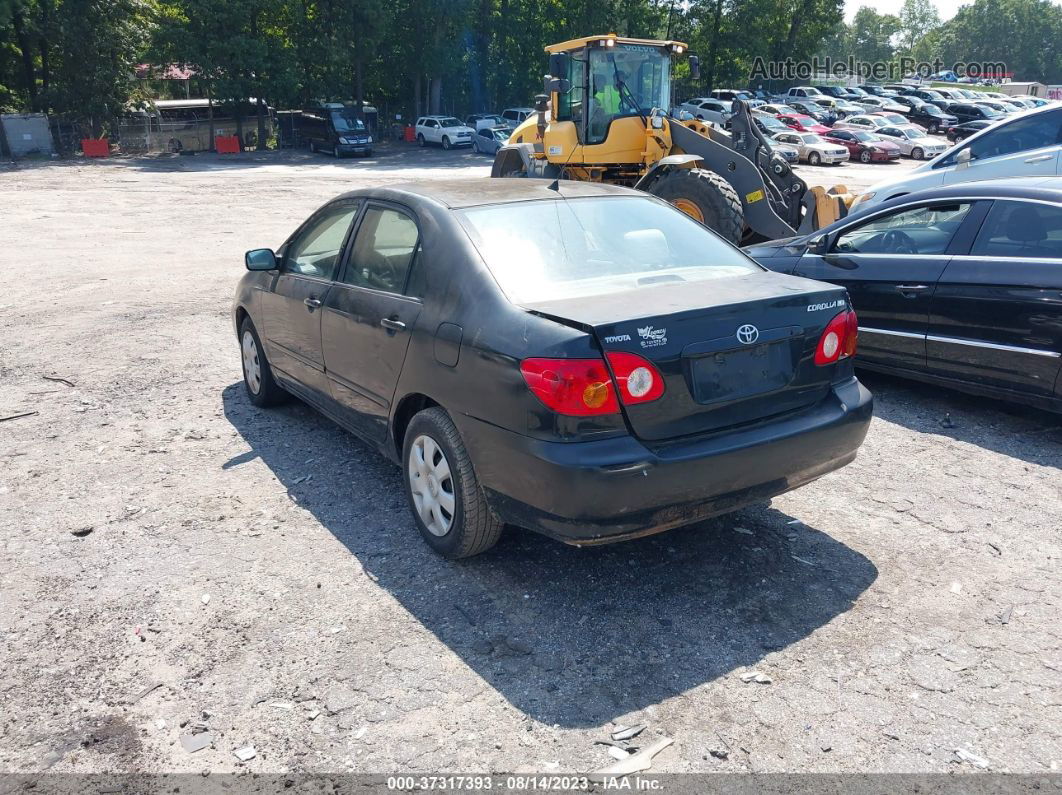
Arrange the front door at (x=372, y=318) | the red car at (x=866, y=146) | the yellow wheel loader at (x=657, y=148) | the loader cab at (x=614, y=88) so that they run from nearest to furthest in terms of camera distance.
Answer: the front door at (x=372, y=318) < the yellow wheel loader at (x=657, y=148) < the loader cab at (x=614, y=88) < the red car at (x=866, y=146)

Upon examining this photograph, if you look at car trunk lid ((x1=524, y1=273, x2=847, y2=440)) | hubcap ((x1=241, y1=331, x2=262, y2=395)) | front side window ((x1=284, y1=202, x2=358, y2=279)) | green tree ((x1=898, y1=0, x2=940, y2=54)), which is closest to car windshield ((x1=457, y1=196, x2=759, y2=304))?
car trunk lid ((x1=524, y1=273, x2=847, y2=440))

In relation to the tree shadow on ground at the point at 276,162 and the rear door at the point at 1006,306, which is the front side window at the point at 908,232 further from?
the tree shadow on ground at the point at 276,162

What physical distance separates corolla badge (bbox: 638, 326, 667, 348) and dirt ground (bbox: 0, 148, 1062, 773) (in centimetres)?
114

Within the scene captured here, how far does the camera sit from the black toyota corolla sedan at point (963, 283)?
5.43 m

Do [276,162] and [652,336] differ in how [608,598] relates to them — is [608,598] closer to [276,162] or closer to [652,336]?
[652,336]

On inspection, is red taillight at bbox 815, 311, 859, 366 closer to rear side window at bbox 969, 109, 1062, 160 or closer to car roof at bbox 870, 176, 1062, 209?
car roof at bbox 870, 176, 1062, 209

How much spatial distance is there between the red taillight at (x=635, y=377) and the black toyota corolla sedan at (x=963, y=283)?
10.8 feet

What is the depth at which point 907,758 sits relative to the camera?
9.20 ft

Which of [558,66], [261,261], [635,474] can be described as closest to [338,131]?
[558,66]

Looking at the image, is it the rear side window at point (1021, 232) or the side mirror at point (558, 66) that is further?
the side mirror at point (558, 66)

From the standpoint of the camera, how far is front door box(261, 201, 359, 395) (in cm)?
509

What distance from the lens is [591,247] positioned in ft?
14.0

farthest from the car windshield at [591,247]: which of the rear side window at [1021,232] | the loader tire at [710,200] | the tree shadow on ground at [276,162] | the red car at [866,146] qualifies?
the red car at [866,146]

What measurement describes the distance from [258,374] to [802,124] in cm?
3820
